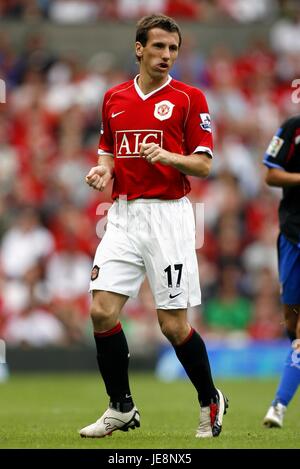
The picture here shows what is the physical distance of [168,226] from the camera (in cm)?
781

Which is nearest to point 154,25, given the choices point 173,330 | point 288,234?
point 173,330

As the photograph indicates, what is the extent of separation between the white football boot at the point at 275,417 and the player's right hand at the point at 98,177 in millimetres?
2474

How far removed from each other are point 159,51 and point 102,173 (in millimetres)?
916

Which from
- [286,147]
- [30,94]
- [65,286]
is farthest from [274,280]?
[286,147]

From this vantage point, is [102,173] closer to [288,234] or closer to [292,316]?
[288,234]

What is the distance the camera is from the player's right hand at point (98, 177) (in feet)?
25.2

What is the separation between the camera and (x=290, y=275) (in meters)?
9.12

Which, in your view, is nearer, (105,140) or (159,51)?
(159,51)

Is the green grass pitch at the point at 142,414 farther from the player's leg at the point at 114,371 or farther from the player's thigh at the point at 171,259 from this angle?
the player's thigh at the point at 171,259

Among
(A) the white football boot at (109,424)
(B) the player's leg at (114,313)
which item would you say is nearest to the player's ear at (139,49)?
(B) the player's leg at (114,313)

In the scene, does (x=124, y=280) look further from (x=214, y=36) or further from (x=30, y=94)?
(x=214, y=36)

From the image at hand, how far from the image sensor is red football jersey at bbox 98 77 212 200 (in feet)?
25.6

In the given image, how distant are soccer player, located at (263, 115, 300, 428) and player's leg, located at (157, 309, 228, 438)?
3.98 feet

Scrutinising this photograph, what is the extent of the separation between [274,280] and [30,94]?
5.35 m
